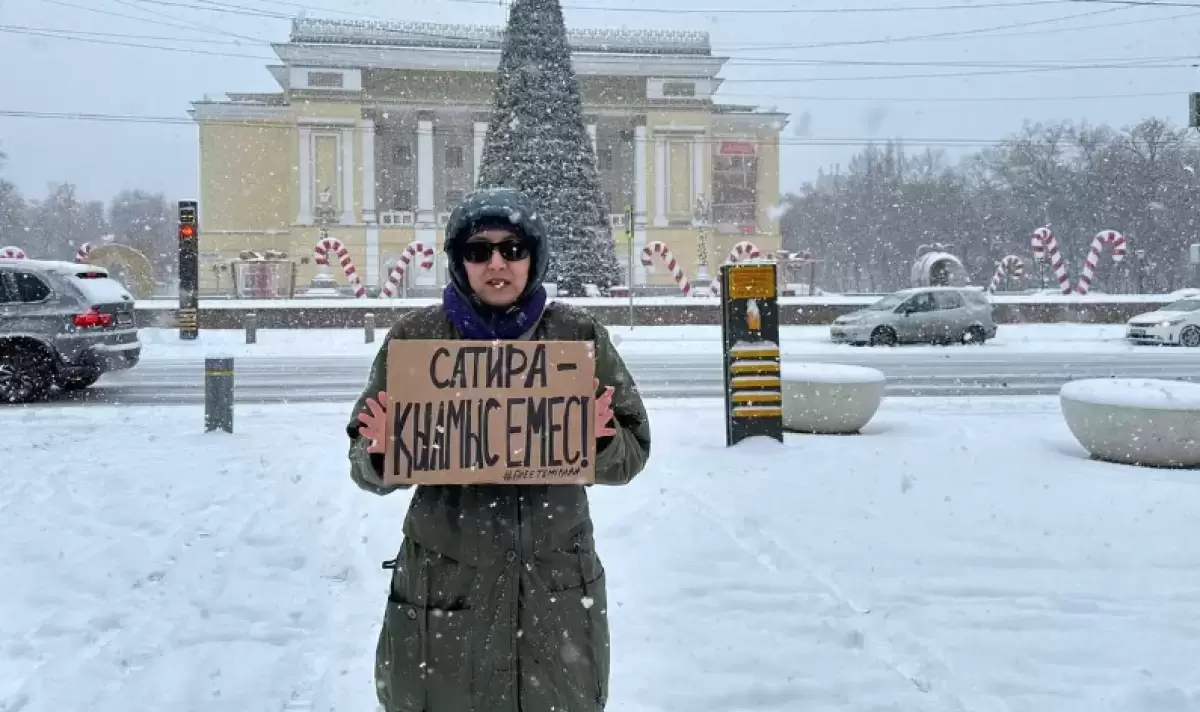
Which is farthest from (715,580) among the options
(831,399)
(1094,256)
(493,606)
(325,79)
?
(325,79)

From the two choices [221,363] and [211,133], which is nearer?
[221,363]

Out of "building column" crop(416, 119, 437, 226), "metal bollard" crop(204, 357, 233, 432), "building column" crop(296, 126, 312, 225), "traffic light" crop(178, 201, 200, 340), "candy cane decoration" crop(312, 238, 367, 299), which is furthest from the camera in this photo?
"building column" crop(416, 119, 437, 226)

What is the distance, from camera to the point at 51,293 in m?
13.4

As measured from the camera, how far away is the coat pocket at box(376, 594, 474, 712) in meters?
2.52

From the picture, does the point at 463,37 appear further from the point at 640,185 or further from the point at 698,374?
the point at 698,374

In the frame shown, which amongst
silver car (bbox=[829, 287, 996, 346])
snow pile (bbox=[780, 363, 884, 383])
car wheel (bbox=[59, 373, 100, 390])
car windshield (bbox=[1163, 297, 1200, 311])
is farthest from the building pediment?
snow pile (bbox=[780, 363, 884, 383])

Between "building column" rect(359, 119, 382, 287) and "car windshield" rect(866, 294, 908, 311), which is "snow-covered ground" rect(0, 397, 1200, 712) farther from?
"building column" rect(359, 119, 382, 287)

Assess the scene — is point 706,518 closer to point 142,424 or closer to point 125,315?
point 142,424

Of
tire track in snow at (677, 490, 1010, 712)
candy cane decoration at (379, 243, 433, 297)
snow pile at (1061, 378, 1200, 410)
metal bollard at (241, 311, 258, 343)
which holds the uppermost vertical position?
candy cane decoration at (379, 243, 433, 297)

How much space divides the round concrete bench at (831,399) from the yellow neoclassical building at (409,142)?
43.6 m

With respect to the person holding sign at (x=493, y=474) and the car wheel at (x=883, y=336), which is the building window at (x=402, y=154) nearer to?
the car wheel at (x=883, y=336)

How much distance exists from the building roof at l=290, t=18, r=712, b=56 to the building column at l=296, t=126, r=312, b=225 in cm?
512

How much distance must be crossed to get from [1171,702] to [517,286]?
126 inches

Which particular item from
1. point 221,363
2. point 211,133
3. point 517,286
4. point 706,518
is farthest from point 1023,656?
point 211,133
